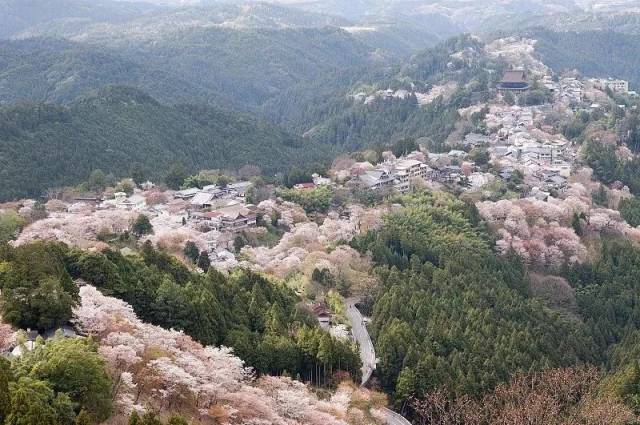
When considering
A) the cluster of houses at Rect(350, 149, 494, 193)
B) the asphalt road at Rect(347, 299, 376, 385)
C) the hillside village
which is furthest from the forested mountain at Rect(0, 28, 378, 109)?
the asphalt road at Rect(347, 299, 376, 385)

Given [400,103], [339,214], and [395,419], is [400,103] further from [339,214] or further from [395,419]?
[395,419]

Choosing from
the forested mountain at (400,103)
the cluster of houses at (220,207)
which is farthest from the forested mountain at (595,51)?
the cluster of houses at (220,207)

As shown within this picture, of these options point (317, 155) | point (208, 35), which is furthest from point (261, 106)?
point (317, 155)

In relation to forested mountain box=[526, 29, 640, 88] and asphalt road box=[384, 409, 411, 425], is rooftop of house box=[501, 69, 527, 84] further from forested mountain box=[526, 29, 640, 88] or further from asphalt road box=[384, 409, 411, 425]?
asphalt road box=[384, 409, 411, 425]

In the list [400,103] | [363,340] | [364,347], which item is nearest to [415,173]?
[363,340]

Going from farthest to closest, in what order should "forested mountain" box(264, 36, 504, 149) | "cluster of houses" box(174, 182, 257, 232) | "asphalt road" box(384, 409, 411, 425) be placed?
"forested mountain" box(264, 36, 504, 149) → "cluster of houses" box(174, 182, 257, 232) → "asphalt road" box(384, 409, 411, 425)

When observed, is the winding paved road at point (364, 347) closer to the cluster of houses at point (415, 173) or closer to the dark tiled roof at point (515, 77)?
the cluster of houses at point (415, 173)

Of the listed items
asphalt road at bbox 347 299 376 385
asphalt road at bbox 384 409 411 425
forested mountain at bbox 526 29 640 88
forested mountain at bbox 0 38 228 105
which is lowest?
forested mountain at bbox 526 29 640 88
